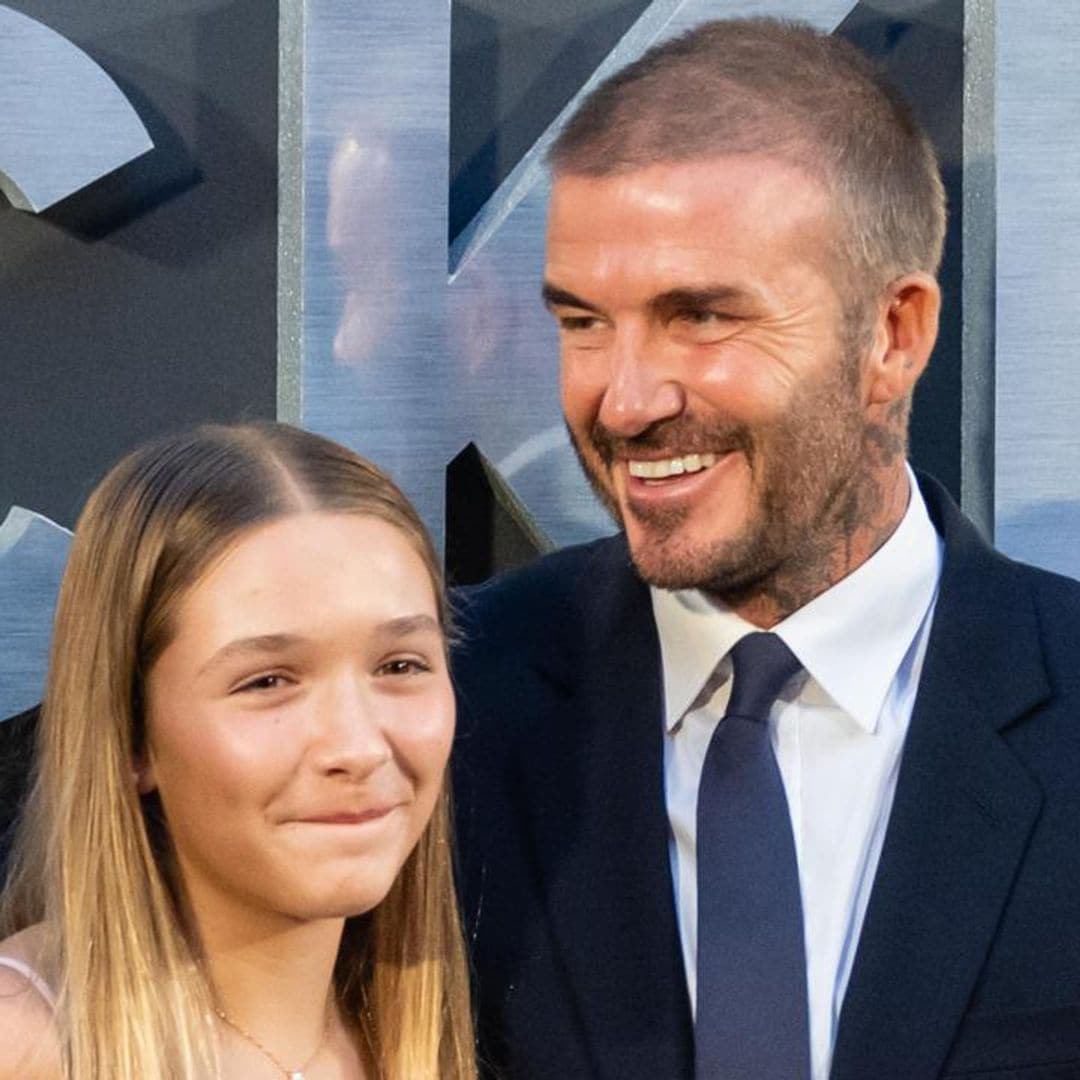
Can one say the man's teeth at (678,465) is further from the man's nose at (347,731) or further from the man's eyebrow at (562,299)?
the man's nose at (347,731)

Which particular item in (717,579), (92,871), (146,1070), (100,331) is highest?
(100,331)

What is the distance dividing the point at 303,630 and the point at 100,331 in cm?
85

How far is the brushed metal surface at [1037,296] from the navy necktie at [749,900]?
56 centimetres

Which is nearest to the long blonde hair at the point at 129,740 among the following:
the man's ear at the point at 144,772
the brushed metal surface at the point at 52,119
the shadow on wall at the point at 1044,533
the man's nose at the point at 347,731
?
the man's ear at the point at 144,772

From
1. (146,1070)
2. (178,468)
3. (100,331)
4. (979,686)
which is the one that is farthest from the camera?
(100,331)

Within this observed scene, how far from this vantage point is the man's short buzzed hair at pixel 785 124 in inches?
86.8

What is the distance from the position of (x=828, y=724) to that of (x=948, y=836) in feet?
0.55

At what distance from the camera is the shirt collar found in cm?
222

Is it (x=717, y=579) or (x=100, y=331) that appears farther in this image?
(x=100, y=331)

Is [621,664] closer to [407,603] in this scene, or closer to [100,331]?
[407,603]

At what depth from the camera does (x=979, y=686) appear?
2.19 meters

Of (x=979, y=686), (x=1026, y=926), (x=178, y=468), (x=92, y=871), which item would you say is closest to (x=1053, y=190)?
(x=979, y=686)

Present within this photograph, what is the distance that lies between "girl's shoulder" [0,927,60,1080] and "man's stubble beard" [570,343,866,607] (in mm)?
685

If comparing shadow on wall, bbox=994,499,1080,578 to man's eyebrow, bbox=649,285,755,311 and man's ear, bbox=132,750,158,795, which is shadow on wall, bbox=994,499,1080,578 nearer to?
man's eyebrow, bbox=649,285,755,311
